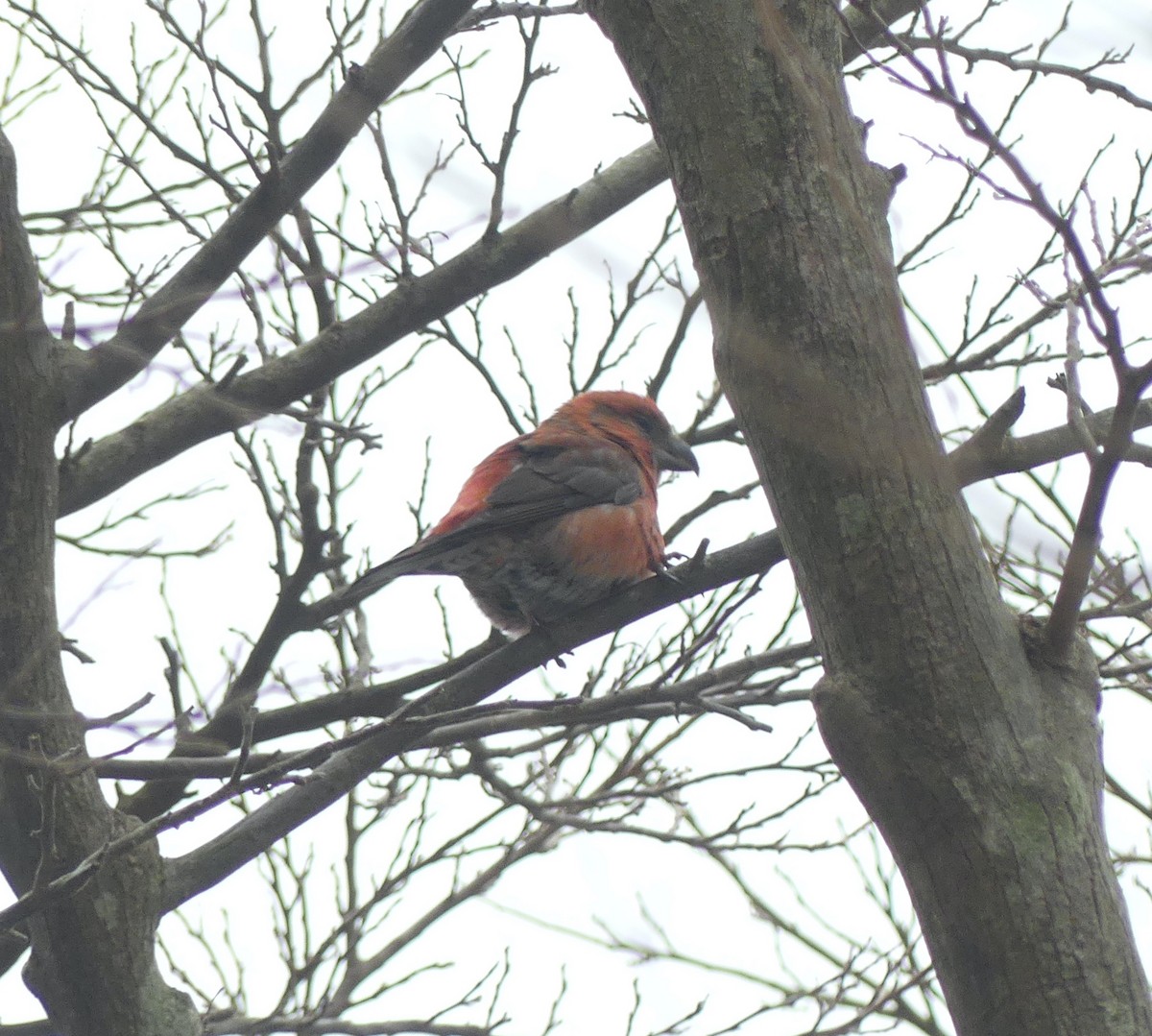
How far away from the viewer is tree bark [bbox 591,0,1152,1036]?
87.7 inches

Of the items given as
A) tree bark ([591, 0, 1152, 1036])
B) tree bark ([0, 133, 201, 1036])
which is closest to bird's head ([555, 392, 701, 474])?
tree bark ([0, 133, 201, 1036])

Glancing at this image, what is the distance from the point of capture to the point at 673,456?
5812 mm

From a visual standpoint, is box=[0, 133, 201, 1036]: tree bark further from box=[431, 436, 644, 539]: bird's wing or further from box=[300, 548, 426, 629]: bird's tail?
box=[431, 436, 644, 539]: bird's wing

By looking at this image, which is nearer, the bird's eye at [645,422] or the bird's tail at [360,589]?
the bird's tail at [360,589]

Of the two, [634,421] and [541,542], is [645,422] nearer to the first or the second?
[634,421]

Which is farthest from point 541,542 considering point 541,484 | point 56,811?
point 56,811

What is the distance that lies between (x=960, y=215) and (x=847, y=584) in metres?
3.48

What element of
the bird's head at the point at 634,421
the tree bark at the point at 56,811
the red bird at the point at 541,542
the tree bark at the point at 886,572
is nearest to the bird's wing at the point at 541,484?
the red bird at the point at 541,542

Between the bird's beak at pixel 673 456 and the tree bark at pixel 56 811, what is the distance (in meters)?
2.81

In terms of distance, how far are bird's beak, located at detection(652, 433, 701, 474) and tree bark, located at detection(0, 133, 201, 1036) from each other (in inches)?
111

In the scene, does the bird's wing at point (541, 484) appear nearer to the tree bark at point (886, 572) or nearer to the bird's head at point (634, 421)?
the bird's head at point (634, 421)

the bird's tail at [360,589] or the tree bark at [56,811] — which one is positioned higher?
the bird's tail at [360,589]

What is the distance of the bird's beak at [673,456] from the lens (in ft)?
18.9

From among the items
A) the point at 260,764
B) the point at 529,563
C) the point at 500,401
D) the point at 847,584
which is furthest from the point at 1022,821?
the point at 500,401
